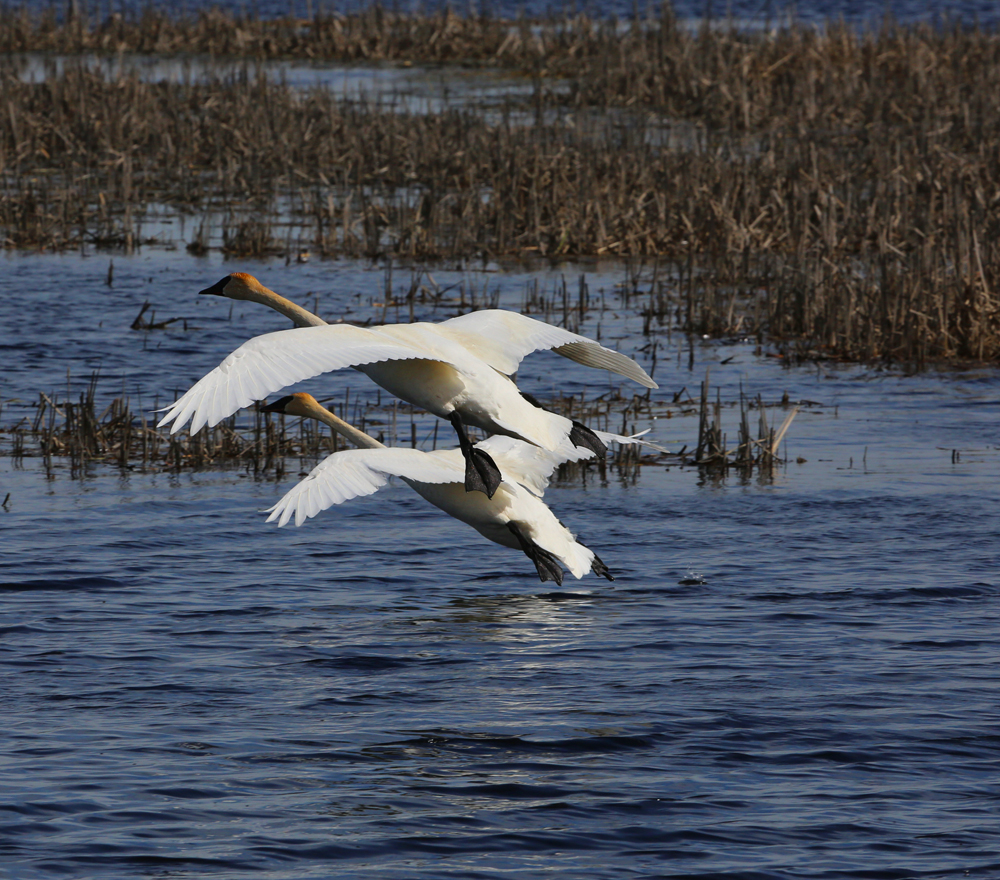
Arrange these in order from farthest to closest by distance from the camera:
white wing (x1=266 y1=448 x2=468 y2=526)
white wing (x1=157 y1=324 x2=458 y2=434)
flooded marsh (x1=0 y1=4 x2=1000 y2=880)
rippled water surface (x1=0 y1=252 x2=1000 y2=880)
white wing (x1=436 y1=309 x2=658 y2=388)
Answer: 1. white wing (x1=436 y1=309 x2=658 y2=388)
2. white wing (x1=266 y1=448 x2=468 y2=526)
3. white wing (x1=157 y1=324 x2=458 y2=434)
4. flooded marsh (x1=0 y1=4 x2=1000 y2=880)
5. rippled water surface (x1=0 y1=252 x2=1000 y2=880)

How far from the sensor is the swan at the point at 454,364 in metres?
6.48

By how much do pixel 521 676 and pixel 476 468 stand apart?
4.27 feet

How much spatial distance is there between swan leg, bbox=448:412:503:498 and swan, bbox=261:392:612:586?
15cm

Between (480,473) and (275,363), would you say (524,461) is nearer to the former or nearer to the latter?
(480,473)

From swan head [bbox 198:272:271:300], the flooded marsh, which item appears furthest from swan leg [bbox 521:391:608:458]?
swan head [bbox 198:272:271:300]

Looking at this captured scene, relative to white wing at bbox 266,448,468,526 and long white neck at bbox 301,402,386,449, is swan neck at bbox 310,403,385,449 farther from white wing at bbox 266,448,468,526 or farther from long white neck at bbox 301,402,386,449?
white wing at bbox 266,448,468,526

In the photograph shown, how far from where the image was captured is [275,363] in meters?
6.43

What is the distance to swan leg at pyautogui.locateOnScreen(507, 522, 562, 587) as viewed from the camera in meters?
7.82

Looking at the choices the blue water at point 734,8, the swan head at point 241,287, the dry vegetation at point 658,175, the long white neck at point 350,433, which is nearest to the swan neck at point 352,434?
the long white neck at point 350,433

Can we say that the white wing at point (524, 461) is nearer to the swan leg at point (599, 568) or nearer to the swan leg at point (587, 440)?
the swan leg at point (587, 440)

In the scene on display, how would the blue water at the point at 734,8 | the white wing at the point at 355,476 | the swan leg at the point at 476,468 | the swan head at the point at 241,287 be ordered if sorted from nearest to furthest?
the white wing at the point at 355,476 < the swan leg at the point at 476,468 < the swan head at the point at 241,287 < the blue water at the point at 734,8

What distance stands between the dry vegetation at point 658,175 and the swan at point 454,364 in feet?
17.0

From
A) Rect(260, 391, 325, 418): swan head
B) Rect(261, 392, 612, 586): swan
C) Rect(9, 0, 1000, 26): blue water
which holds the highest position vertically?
Rect(9, 0, 1000, 26): blue water

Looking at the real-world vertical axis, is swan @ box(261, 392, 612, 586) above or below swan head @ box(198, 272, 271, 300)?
below
